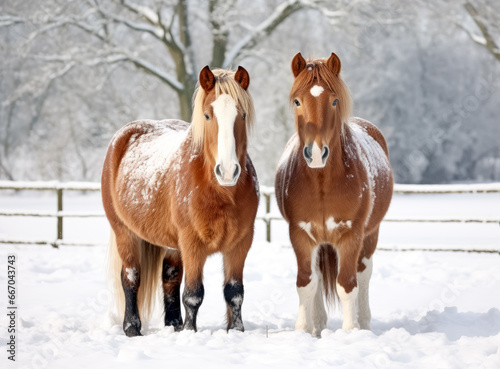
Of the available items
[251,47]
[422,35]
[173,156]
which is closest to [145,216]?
[173,156]

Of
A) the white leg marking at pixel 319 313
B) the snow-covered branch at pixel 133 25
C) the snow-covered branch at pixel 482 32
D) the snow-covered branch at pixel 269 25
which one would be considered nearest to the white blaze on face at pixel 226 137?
the white leg marking at pixel 319 313

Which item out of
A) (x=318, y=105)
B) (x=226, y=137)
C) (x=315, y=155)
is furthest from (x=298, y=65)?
(x=226, y=137)

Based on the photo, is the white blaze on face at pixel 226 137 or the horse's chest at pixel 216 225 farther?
the horse's chest at pixel 216 225

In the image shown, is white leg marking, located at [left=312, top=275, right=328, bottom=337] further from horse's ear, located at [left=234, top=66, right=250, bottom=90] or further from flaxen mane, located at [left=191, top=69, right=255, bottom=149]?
horse's ear, located at [left=234, top=66, right=250, bottom=90]

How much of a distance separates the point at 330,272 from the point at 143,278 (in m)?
1.54

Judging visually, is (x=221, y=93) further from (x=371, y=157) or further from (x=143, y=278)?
(x=143, y=278)

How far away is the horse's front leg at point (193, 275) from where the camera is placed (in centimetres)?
389

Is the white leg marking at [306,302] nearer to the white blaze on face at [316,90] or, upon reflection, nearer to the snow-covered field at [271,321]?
the snow-covered field at [271,321]

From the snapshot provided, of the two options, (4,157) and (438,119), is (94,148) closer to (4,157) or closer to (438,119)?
(4,157)

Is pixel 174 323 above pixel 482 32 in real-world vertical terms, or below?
below

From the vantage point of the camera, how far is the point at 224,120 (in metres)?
3.72

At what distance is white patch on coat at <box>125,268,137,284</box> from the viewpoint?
4516 millimetres

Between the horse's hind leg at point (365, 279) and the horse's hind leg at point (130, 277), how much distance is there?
70.0 inches

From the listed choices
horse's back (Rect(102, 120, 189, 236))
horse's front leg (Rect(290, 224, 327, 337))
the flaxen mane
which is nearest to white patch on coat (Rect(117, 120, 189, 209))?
horse's back (Rect(102, 120, 189, 236))
